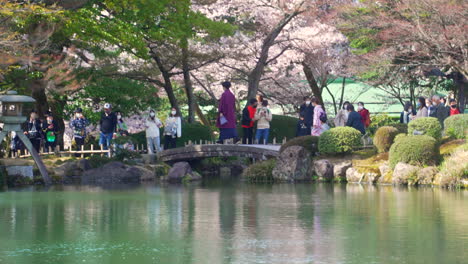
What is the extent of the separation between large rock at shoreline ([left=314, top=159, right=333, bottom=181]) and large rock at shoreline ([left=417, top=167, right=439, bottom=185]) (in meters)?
2.94

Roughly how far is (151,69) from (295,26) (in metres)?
7.35

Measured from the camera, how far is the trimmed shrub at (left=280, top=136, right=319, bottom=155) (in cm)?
2525

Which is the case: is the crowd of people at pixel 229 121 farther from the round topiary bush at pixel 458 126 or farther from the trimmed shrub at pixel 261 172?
the trimmed shrub at pixel 261 172

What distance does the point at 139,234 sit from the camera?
1343 centimetres

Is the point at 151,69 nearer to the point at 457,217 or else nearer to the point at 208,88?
the point at 208,88

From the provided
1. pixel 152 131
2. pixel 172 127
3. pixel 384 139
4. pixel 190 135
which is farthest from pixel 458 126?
pixel 190 135

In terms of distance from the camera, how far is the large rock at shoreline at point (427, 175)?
72.4ft

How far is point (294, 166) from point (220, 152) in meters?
3.61

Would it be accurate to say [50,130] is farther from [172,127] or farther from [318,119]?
[318,119]

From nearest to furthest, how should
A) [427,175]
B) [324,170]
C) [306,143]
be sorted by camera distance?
[427,175], [324,170], [306,143]

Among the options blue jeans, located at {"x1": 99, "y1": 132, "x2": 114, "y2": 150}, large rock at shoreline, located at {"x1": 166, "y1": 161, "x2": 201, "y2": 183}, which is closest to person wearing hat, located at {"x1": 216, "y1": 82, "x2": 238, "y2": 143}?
large rock at shoreline, located at {"x1": 166, "y1": 161, "x2": 201, "y2": 183}

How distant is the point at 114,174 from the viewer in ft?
84.3

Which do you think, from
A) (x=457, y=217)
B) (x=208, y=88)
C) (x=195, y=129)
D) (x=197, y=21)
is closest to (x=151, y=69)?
(x=195, y=129)

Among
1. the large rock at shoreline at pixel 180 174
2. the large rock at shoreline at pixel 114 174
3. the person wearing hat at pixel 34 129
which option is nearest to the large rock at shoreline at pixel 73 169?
the large rock at shoreline at pixel 114 174
